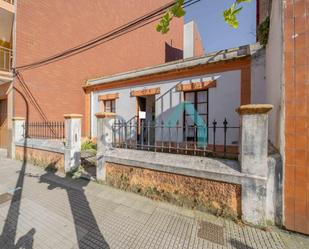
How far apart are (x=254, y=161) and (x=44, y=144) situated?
6.99m

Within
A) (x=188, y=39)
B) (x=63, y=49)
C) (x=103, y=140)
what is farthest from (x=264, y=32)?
(x=188, y=39)

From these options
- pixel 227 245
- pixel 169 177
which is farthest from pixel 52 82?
pixel 227 245

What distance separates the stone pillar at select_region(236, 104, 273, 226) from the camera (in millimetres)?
2992

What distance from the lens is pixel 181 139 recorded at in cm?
752

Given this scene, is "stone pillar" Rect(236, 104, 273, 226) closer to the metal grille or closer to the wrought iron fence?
the metal grille

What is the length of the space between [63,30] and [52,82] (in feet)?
9.73

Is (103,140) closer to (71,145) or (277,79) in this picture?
(71,145)

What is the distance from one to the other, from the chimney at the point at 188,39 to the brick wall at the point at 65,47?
5.93 m

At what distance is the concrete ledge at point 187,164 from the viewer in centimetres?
322

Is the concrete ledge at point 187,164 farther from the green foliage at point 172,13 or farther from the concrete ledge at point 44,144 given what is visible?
the concrete ledge at point 44,144

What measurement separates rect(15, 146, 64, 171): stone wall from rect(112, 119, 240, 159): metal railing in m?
2.33

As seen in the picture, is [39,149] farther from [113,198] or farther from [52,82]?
[113,198]

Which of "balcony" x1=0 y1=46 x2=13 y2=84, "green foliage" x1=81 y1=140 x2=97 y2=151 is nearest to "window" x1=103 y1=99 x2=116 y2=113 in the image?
"green foliage" x1=81 y1=140 x2=97 y2=151

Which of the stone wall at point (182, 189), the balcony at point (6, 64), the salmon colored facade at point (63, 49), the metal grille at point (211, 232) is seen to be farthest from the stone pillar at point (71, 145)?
the balcony at point (6, 64)
